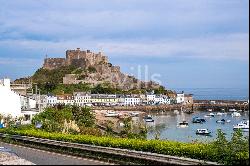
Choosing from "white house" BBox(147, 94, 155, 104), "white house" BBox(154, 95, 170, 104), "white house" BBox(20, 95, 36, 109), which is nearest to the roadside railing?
"white house" BBox(20, 95, 36, 109)

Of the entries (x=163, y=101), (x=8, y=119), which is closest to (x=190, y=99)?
(x=163, y=101)

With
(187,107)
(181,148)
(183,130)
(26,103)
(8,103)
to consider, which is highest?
(8,103)

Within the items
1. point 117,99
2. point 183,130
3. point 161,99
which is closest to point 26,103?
point 183,130

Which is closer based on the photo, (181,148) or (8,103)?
(181,148)

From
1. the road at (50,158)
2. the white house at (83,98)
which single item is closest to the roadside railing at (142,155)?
the road at (50,158)

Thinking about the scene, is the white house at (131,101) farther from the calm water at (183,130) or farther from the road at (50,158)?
the road at (50,158)

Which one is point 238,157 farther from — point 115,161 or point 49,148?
point 49,148

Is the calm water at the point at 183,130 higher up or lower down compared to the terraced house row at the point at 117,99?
lower down

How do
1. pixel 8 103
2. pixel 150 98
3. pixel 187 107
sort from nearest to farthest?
pixel 8 103 → pixel 187 107 → pixel 150 98

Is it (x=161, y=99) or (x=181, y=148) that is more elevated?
(x=181, y=148)

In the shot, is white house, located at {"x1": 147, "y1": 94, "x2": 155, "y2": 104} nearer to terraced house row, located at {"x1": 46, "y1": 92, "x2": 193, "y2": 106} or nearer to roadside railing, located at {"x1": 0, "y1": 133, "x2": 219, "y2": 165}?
terraced house row, located at {"x1": 46, "y1": 92, "x2": 193, "y2": 106}

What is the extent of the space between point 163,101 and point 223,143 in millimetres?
175260

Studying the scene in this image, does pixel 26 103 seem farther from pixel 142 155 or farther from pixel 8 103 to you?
pixel 142 155

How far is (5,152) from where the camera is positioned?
71.4 feet
